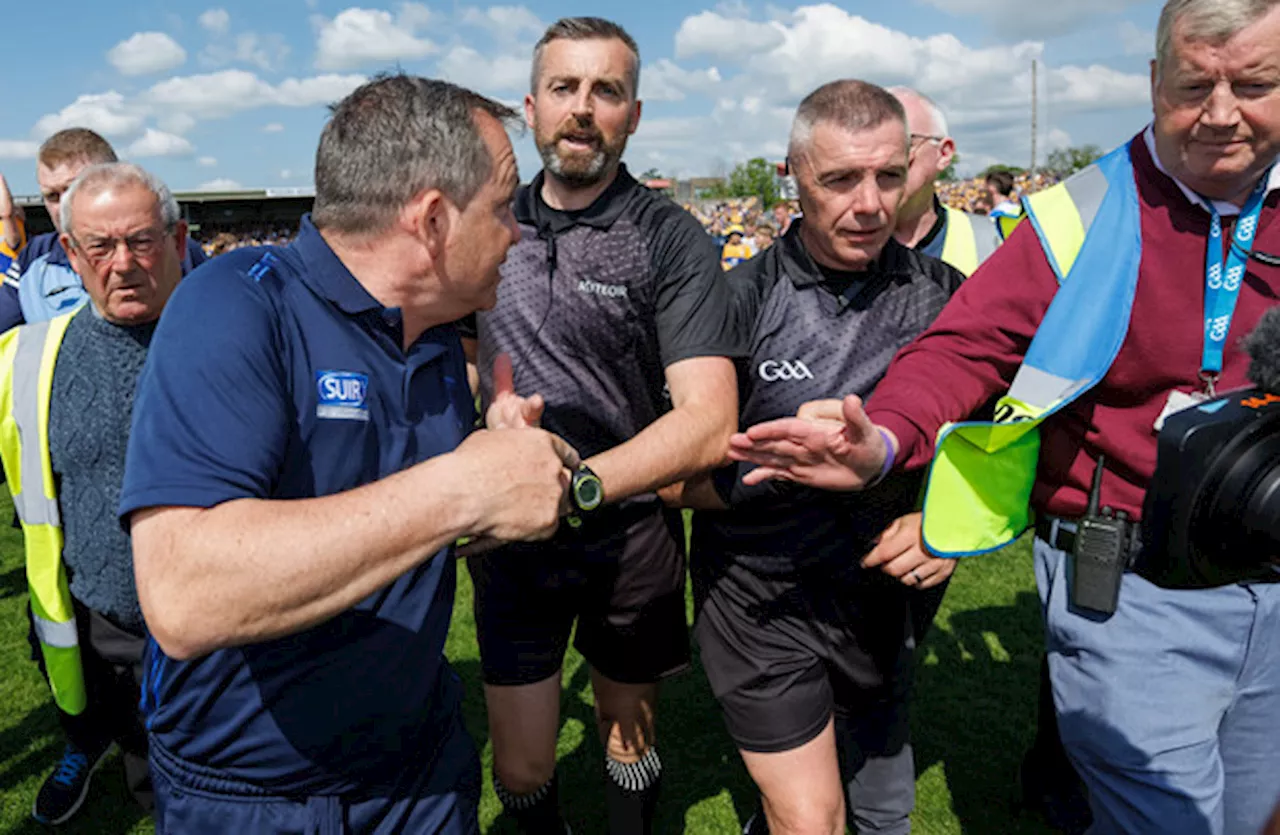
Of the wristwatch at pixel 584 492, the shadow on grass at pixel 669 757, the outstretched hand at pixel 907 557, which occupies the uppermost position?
the wristwatch at pixel 584 492

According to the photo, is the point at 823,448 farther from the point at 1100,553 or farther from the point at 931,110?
the point at 931,110

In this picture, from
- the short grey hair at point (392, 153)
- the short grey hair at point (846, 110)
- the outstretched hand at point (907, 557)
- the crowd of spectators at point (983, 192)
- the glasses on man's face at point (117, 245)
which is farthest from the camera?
the crowd of spectators at point (983, 192)

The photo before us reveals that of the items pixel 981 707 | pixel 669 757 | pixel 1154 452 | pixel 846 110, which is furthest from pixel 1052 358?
pixel 981 707

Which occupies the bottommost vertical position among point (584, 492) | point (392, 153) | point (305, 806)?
point (305, 806)

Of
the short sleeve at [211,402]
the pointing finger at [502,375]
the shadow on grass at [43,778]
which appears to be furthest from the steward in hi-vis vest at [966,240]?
the shadow on grass at [43,778]

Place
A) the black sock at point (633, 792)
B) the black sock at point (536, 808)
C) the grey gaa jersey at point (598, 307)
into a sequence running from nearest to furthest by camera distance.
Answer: the grey gaa jersey at point (598, 307)
the black sock at point (536, 808)
the black sock at point (633, 792)

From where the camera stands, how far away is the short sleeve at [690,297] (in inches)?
103

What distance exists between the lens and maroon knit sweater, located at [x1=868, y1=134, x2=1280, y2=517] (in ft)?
6.46

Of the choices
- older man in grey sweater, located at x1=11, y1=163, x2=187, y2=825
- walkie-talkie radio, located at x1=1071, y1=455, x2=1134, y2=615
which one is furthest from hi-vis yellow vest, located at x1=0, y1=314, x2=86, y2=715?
walkie-talkie radio, located at x1=1071, y1=455, x2=1134, y2=615

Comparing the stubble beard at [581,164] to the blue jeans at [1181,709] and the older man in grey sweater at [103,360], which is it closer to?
the older man in grey sweater at [103,360]

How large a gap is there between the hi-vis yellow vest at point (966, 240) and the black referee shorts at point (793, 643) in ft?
5.77

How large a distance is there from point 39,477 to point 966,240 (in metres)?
3.65

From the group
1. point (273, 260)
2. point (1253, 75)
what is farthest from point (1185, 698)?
point (273, 260)

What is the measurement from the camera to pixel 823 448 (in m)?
1.97
